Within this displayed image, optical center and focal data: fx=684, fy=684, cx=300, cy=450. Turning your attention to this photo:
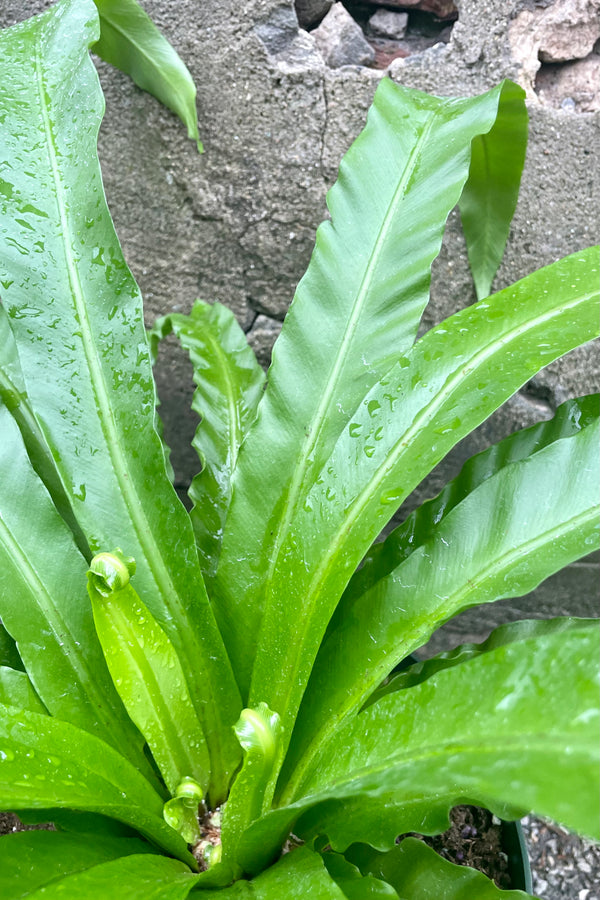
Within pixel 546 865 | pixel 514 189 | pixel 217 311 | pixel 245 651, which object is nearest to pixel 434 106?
pixel 514 189

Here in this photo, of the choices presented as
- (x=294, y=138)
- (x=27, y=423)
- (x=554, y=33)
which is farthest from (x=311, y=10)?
(x=27, y=423)

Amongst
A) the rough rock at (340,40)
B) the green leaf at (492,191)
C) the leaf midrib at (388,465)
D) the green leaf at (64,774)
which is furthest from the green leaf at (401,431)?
the rough rock at (340,40)

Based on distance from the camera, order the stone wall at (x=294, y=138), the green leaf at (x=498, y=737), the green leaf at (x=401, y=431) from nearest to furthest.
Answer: the green leaf at (x=498, y=737), the green leaf at (x=401, y=431), the stone wall at (x=294, y=138)

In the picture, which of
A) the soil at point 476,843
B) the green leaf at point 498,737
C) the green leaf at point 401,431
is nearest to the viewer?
the green leaf at point 498,737

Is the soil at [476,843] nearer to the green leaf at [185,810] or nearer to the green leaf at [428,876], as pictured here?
the green leaf at [428,876]

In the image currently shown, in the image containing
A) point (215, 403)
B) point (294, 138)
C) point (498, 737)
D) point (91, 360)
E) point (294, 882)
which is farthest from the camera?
point (294, 138)

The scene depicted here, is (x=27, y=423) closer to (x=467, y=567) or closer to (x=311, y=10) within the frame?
(x=467, y=567)
